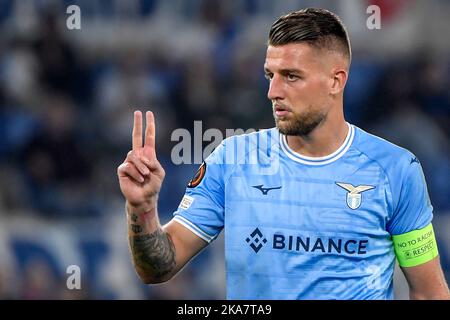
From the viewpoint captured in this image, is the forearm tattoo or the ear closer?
the forearm tattoo

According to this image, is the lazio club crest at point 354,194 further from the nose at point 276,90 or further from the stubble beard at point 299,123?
the nose at point 276,90

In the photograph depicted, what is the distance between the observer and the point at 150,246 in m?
3.47

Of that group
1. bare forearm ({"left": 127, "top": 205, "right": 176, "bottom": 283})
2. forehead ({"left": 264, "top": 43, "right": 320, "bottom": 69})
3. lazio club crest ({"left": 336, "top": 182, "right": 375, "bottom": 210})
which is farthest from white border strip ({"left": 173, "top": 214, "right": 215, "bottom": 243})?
forehead ({"left": 264, "top": 43, "right": 320, "bottom": 69})

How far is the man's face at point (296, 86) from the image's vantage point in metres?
3.66

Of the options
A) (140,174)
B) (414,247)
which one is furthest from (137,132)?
(414,247)

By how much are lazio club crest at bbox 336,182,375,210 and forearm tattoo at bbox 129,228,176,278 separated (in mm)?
764

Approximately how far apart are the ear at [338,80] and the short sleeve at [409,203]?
1.45 ft

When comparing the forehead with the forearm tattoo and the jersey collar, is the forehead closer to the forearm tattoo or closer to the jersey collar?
the jersey collar

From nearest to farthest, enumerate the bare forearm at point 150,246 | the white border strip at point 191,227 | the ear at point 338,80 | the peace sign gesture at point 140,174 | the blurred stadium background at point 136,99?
the peace sign gesture at point 140,174, the bare forearm at point 150,246, the white border strip at point 191,227, the ear at point 338,80, the blurred stadium background at point 136,99

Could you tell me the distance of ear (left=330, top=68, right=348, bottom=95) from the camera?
3.82 meters

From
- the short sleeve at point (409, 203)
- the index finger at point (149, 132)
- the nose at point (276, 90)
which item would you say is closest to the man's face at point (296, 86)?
the nose at point (276, 90)

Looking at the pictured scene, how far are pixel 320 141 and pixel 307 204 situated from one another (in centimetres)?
29
